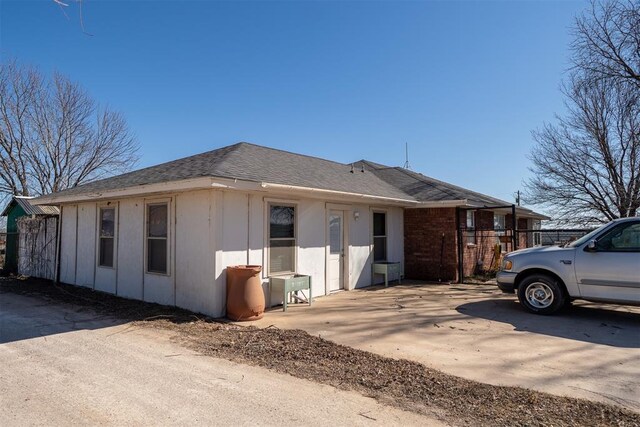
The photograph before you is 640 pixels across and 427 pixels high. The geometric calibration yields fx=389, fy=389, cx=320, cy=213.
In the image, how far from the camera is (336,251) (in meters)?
10.7

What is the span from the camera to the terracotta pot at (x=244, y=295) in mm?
7203

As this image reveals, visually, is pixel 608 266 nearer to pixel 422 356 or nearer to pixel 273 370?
pixel 422 356

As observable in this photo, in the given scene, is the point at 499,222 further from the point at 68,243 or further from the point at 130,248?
the point at 68,243

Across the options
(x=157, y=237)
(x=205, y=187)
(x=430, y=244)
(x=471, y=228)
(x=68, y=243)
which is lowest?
(x=430, y=244)

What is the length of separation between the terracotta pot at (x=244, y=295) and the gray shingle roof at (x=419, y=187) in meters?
7.60

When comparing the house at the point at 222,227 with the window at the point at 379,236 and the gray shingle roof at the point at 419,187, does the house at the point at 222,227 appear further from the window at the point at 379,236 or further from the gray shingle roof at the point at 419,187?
the gray shingle roof at the point at 419,187

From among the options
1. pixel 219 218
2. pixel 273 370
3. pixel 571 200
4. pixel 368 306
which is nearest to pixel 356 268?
pixel 368 306

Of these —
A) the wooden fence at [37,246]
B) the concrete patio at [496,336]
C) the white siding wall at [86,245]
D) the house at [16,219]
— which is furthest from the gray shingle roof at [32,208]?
the concrete patio at [496,336]

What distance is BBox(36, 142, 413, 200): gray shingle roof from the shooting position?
8086 mm

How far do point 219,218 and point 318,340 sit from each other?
119 inches

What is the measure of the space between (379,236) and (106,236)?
7.81m

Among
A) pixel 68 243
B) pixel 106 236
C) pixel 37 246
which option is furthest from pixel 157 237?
A: pixel 37 246

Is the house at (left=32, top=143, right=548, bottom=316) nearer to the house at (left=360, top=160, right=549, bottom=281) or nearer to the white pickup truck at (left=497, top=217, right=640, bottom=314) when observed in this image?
the house at (left=360, top=160, right=549, bottom=281)

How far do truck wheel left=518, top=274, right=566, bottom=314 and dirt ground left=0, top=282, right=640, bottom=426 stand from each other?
13.5 feet
